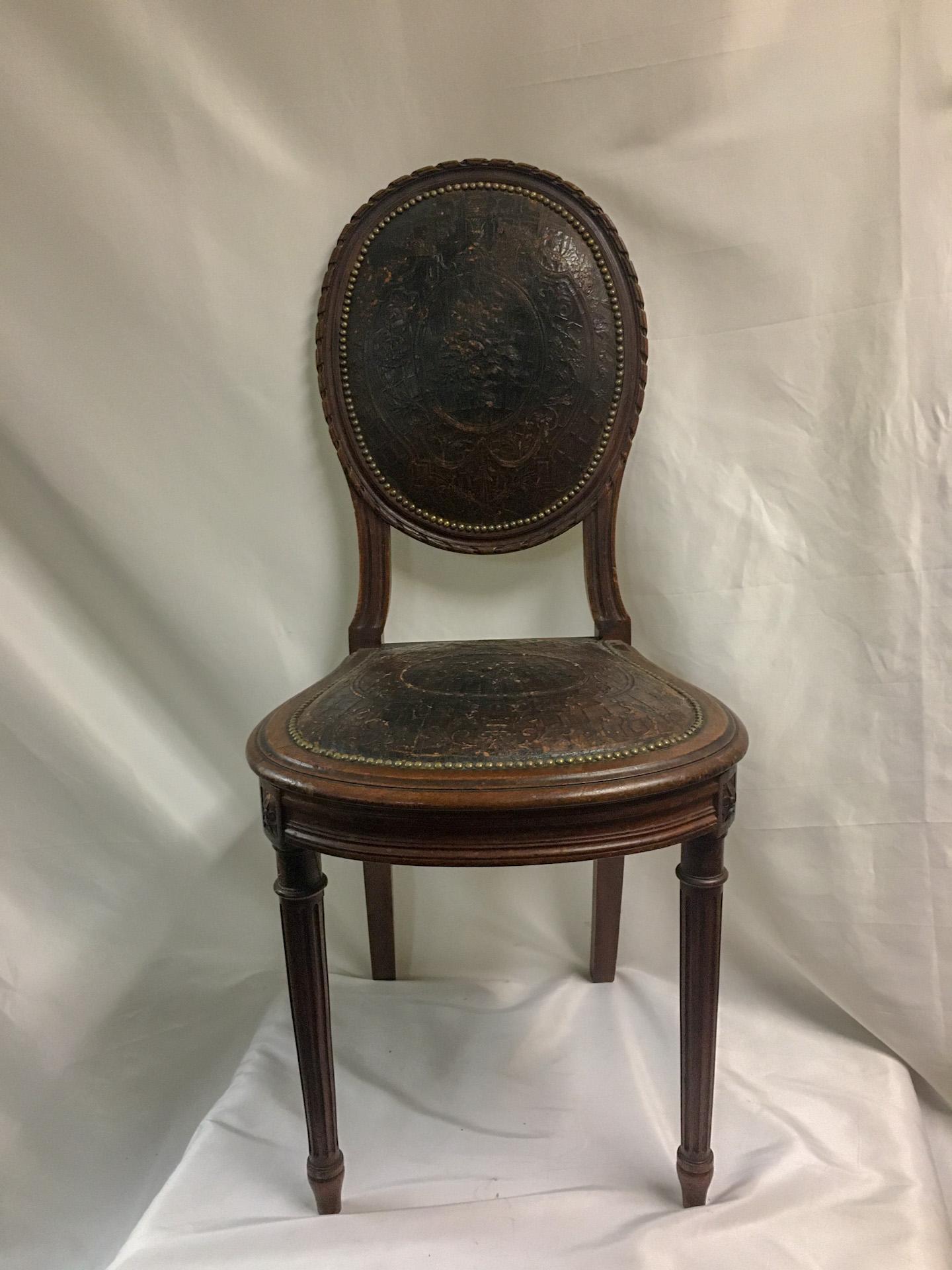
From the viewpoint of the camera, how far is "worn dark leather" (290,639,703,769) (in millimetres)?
766

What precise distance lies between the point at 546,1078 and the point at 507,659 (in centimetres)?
62

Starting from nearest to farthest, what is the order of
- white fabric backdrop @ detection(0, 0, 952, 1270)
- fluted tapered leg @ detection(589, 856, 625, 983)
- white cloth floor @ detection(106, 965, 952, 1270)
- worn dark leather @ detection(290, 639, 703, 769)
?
worn dark leather @ detection(290, 639, 703, 769) → white cloth floor @ detection(106, 965, 952, 1270) → white fabric backdrop @ detection(0, 0, 952, 1270) → fluted tapered leg @ detection(589, 856, 625, 983)

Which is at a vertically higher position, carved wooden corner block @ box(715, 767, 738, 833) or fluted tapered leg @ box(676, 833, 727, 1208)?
carved wooden corner block @ box(715, 767, 738, 833)

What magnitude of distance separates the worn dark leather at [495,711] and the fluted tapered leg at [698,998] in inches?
6.0

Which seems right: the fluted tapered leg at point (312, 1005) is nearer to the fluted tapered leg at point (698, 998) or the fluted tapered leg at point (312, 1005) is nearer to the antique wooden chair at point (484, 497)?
the antique wooden chair at point (484, 497)

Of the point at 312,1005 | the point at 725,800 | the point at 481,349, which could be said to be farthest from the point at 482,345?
the point at 312,1005

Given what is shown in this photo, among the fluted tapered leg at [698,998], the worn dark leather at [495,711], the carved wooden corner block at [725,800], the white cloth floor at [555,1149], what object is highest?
the worn dark leather at [495,711]

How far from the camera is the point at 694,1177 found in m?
0.91

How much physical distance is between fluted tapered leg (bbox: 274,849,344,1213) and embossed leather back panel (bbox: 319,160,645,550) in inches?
21.0

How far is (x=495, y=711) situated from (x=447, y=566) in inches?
20.0

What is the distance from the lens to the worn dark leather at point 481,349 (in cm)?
108

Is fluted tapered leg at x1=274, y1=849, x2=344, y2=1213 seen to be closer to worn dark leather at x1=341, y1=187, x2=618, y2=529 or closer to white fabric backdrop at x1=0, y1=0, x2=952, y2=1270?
white fabric backdrop at x1=0, y1=0, x2=952, y2=1270

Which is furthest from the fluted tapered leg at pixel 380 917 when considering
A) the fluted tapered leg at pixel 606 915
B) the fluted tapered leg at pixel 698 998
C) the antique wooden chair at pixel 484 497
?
the fluted tapered leg at pixel 698 998

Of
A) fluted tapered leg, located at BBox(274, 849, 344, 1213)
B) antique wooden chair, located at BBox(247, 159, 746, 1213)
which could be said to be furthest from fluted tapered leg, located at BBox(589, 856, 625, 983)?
fluted tapered leg, located at BBox(274, 849, 344, 1213)
